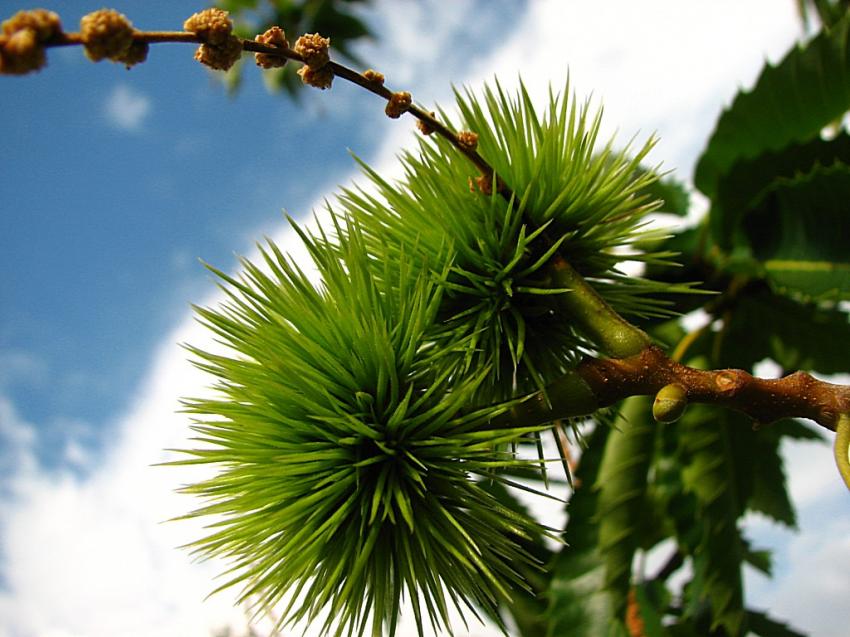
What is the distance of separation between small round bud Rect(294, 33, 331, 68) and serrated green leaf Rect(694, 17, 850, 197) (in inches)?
50.6

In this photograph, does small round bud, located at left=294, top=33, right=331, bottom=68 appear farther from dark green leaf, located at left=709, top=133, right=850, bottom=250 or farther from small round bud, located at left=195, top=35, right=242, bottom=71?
dark green leaf, located at left=709, top=133, right=850, bottom=250

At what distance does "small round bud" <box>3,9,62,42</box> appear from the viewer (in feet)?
1.95

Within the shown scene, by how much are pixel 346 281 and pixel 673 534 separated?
1.96 meters

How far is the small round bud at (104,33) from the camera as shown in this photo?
24.3 inches

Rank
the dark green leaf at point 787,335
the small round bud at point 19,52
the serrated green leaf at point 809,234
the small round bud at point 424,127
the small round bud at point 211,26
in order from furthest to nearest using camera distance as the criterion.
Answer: the dark green leaf at point 787,335
the serrated green leaf at point 809,234
the small round bud at point 424,127
the small round bud at point 211,26
the small round bud at point 19,52

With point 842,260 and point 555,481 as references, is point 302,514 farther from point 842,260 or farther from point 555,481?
point 555,481

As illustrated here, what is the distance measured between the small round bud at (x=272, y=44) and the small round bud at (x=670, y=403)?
0.56 metres

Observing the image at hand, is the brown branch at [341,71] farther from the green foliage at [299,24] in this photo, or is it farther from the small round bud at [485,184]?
the green foliage at [299,24]

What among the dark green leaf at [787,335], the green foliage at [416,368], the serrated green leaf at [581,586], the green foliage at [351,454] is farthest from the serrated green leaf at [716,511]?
the green foliage at [351,454]

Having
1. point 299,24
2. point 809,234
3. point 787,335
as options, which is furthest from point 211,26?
point 299,24

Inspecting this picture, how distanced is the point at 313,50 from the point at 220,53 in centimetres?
11

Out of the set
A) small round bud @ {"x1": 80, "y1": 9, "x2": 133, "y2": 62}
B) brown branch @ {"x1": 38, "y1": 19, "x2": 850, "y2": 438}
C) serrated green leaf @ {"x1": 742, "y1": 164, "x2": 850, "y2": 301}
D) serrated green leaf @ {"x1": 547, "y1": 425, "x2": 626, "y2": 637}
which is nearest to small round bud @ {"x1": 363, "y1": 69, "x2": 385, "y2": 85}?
brown branch @ {"x1": 38, "y1": 19, "x2": 850, "y2": 438}

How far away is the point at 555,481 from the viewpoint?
2.39 m

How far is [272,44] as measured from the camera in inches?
31.1
